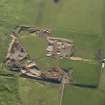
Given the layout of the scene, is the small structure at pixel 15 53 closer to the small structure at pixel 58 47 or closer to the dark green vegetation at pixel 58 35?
the dark green vegetation at pixel 58 35

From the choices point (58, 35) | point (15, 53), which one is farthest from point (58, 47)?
point (15, 53)

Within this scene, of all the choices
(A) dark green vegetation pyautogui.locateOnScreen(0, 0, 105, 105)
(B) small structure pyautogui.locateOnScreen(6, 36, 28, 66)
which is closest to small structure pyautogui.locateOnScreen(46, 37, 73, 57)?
(A) dark green vegetation pyautogui.locateOnScreen(0, 0, 105, 105)

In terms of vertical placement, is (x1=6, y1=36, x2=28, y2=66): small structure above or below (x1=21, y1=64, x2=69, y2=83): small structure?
above

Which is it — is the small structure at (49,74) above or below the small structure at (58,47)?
below

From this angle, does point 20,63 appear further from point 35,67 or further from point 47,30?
point 47,30

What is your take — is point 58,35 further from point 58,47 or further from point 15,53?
point 15,53

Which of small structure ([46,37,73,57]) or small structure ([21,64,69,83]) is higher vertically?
small structure ([46,37,73,57])

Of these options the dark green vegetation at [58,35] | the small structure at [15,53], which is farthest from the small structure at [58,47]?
the small structure at [15,53]

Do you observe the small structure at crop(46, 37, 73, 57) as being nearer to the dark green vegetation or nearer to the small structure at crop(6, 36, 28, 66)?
the dark green vegetation
